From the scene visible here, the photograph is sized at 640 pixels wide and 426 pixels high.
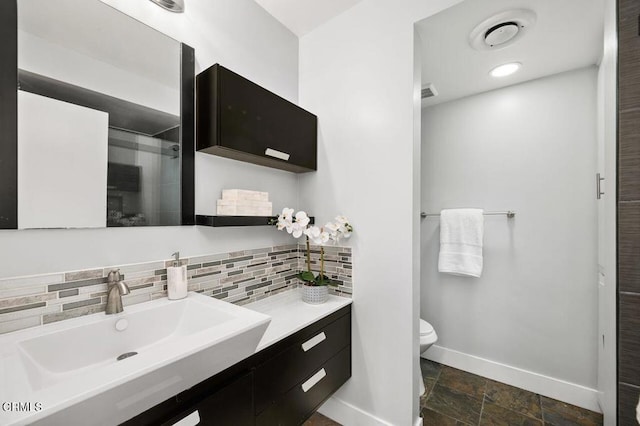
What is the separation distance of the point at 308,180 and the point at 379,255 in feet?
2.39

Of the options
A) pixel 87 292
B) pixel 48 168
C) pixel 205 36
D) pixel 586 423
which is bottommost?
pixel 586 423

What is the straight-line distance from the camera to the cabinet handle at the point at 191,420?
2.67 feet

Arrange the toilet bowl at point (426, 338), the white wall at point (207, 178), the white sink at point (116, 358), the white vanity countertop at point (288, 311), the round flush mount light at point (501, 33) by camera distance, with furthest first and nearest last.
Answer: the toilet bowl at point (426, 338)
the round flush mount light at point (501, 33)
the white vanity countertop at point (288, 311)
the white wall at point (207, 178)
the white sink at point (116, 358)

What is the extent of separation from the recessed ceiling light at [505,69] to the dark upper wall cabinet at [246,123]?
4.55 ft

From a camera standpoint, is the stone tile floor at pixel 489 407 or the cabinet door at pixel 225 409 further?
the stone tile floor at pixel 489 407

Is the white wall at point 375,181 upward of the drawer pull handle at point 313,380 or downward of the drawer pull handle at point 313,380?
upward

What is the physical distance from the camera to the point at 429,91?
2119 millimetres

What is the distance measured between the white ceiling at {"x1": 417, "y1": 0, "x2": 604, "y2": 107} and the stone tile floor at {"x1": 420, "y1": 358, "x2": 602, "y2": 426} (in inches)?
90.2

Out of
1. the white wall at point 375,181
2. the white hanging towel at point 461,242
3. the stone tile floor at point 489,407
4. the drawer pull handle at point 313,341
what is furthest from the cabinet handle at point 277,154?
the stone tile floor at point 489,407

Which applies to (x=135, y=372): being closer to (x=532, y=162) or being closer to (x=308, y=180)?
(x=308, y=180)

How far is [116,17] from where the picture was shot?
113 cm

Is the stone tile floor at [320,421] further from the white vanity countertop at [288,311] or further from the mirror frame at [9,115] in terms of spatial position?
the mirror frame at [9,115]

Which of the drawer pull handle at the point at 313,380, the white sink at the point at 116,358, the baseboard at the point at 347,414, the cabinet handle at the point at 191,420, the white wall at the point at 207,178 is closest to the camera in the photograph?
the white sink at the point at 116,358

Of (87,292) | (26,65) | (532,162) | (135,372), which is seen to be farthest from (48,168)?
(532,162)
